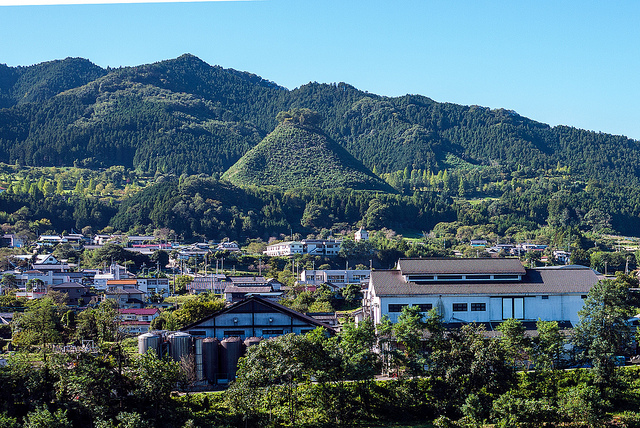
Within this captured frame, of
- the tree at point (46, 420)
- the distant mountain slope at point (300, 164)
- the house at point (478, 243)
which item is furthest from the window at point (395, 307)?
the distant mountain slope at point (300, 164)

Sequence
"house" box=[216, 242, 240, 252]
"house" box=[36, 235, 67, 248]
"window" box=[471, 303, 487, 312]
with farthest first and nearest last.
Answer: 1. "house" box=[216, 242, 240, 252]
2. "house" box=[36, 235, 67, 248]
3. "window" box=[471, 303, 487, 312]

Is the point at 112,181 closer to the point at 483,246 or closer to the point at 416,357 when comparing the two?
the point at 483,246

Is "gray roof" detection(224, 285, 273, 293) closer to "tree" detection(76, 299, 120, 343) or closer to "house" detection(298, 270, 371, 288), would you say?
"house" detection(298, 270, 371, 288)

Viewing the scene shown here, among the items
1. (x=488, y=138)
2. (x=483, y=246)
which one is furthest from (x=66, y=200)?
(x=488, y=138)

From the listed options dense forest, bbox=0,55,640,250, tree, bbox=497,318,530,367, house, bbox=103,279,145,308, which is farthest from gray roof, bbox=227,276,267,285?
dense forest, bbox=0,55,640,250

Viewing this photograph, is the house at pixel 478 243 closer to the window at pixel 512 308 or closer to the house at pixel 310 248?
the house at pixel 310 248

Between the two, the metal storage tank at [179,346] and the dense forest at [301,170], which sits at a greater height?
the dense forest at [301,170]
